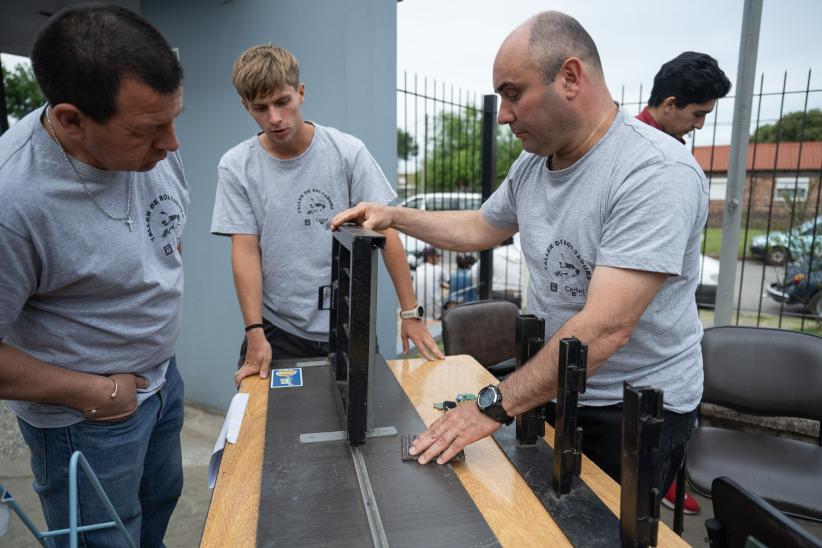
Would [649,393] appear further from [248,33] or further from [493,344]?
[248,33]

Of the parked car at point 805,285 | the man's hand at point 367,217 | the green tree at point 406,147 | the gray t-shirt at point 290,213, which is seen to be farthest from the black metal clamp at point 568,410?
the green tree at point 406,147

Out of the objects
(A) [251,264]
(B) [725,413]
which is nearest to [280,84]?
(A) [251,264]

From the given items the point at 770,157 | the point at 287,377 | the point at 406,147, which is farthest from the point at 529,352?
the point at 770,157

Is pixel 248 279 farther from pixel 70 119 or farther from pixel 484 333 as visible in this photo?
pixel 484 333

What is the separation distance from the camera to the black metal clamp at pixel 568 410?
3.89 ft

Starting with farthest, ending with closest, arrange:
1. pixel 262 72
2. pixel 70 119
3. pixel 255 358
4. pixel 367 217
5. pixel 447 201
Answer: pixel 447 201 → pixel 255 358 → pixel 262 72 → pixel 367 217 → pixel 70 119

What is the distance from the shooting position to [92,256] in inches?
52.4

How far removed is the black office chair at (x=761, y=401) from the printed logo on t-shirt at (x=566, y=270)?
135 cm

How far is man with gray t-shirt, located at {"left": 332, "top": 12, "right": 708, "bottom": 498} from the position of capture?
134cm

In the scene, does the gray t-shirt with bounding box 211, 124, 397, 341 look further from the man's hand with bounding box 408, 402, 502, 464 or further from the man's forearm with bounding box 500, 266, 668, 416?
the man's forearm with bounding box 500, 266, 668, 416

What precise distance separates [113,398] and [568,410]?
1150 mm

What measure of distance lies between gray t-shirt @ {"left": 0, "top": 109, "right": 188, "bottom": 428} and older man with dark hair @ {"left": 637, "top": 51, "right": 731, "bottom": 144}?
241 centimetres

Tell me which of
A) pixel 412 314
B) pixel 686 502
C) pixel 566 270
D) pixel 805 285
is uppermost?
pixel 566 270

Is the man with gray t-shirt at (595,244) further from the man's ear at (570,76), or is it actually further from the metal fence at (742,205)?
the metal fence at (742,205)
